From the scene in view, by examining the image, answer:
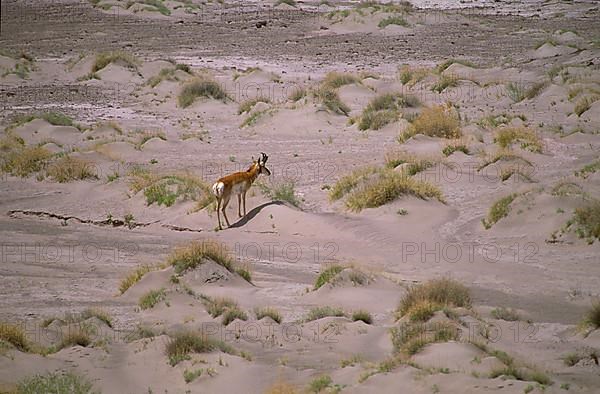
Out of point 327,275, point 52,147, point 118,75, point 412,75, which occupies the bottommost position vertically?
point 52,147

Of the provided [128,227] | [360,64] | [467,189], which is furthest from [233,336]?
[360,64]

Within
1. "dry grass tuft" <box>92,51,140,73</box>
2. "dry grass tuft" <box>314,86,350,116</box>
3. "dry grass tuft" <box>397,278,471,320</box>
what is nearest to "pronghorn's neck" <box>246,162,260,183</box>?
"dry grass tuft" <box>397,278,471,320</box>

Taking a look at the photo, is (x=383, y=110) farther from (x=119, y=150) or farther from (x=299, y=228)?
(x=299, y=228)

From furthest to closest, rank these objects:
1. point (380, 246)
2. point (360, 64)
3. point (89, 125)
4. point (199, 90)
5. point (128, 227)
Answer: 1. point (360, 64)
2. point (199, 90)
3. point (89, 125)
4. point (128, 227)
5. point (380, 246)

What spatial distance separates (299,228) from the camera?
16.5 metres

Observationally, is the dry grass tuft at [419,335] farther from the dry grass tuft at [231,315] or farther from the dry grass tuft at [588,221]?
the dry grass tuft at [588,221]

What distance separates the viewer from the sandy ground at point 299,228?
10344 mm

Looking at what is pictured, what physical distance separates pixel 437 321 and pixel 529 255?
14.2ft

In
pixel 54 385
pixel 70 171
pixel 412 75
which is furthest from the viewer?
pixel 412 75

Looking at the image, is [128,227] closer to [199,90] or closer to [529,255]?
[529,255]

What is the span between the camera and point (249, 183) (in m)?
16.7

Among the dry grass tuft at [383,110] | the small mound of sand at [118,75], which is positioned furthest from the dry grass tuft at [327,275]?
the small mound of sand at [118,75]

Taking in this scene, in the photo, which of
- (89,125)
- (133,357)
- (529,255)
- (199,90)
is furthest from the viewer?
(199,90)

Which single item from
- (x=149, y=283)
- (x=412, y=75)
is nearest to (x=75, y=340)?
(x=149, y=283)
